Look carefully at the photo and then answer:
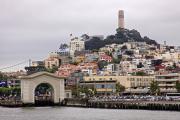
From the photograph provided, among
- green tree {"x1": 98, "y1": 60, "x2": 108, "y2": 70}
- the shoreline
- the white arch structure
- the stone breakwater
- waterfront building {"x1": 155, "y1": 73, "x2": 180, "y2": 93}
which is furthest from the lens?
green tree {"x1": 98, "y1": 60, "x2": 108, "y2": 70}

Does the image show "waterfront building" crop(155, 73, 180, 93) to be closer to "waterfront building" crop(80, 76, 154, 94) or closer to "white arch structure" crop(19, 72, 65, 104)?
"waterfront building" crop(80, 76, 154, 94)

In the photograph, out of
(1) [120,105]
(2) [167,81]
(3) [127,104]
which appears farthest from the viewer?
(2) [167,81]

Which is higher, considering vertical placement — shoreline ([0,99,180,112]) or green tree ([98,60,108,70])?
green tree ([98,60,108,70])

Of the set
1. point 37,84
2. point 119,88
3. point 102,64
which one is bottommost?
point 119,88

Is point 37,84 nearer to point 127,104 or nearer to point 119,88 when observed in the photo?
point 127,104

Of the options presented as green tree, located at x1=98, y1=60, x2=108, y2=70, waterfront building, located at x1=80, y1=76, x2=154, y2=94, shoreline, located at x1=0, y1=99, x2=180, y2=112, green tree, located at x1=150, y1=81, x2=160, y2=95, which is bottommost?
shoreline, located at x1=0, y1=99, x2=180, y2=112

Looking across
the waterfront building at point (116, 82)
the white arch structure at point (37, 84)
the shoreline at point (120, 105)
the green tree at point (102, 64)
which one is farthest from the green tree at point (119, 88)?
the green tree at point (102, 64)

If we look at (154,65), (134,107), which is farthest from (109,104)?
(154,65)

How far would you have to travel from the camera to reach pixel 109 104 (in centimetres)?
9519

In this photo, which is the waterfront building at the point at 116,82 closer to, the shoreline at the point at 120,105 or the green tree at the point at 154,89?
the green tree at the point at 154,89

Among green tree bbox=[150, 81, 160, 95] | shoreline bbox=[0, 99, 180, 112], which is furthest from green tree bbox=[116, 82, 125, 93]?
shoreline bbox=[0, 99, 180, 112]

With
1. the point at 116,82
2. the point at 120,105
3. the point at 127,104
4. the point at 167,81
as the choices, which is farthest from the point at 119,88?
the point at 127,104

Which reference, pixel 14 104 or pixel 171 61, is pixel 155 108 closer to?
pixel 14 104

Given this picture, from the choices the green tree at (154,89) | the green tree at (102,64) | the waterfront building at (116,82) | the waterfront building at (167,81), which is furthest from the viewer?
the green tree at (102,64)
